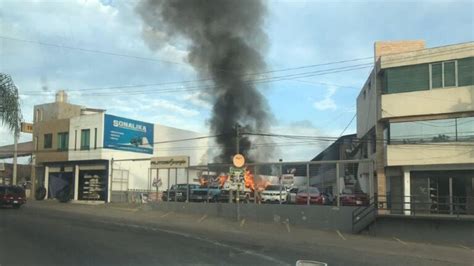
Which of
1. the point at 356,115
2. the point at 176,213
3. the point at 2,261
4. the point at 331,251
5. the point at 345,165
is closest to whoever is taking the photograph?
the point at 2,261

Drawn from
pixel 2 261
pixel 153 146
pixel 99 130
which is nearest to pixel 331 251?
pixel 2 261

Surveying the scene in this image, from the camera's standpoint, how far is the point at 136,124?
4753cm

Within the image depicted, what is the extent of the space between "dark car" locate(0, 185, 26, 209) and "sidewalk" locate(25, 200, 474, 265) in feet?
20.5

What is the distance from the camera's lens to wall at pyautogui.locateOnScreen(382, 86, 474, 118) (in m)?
28.2

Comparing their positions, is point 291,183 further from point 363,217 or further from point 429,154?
point 429,154

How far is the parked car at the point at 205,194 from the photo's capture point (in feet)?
107

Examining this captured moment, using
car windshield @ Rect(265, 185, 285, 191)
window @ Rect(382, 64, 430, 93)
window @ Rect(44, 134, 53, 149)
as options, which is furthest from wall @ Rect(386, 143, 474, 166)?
window @ Rect(44, 134, 53, 149)

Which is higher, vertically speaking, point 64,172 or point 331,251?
point 64,172

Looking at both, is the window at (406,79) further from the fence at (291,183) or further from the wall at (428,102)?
the fence at (291,183)

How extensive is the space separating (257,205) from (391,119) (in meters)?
8.96

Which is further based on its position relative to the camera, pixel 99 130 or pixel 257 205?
pixel 99 130

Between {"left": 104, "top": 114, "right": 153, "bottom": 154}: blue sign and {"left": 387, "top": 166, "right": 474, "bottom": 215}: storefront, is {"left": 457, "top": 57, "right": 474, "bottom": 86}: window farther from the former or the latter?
{"left": 104, "top": 114, "right": 153, "bottom": 154}: blue sign

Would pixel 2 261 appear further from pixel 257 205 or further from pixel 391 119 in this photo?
pixel 391 119

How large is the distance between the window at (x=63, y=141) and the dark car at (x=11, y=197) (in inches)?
528
